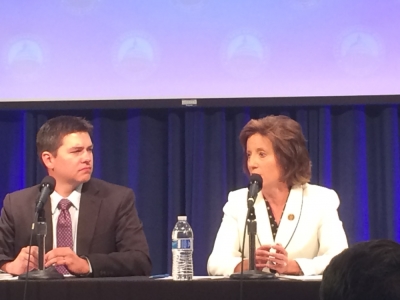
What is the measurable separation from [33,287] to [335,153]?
263 centimetres

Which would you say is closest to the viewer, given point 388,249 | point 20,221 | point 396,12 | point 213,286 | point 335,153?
point 388,249

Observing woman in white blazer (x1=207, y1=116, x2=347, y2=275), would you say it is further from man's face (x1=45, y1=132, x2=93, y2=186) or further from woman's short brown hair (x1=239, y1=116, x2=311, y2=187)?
man's face (x1=45, y1=132, x2=93, y2=186)

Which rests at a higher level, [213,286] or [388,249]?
[388,249]

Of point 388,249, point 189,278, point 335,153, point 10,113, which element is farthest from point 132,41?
point 388,249

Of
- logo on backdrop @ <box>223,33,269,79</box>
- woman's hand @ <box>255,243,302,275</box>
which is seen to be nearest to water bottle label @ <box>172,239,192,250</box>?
woman's hand @ <box>255,243,302,275</box>

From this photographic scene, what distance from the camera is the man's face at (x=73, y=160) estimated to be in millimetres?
3158

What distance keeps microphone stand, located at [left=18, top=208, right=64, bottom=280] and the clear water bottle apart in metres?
0.40

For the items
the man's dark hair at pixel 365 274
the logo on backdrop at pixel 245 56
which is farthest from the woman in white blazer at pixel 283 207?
the man's dark hair at pixel 365 274

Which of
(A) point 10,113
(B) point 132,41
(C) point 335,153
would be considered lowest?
(C) point 335,153

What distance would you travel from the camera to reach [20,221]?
3.15 m

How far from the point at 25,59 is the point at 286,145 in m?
1.87

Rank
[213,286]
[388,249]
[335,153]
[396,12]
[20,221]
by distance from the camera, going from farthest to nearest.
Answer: [335,153] → [396,12] → [20,221] → [213,286] → [388,249]

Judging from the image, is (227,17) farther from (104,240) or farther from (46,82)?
(104,240)

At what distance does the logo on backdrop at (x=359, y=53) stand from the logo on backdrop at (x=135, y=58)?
1.12m
